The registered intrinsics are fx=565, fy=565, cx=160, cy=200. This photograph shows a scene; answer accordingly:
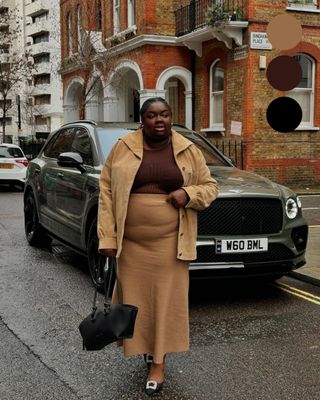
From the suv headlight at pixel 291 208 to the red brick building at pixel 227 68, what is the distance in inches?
441

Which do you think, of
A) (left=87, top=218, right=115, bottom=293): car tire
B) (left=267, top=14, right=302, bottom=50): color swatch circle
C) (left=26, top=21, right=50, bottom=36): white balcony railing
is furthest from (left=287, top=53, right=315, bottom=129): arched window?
(left=26, top=21, right=50, bottom=36): white balcony railing

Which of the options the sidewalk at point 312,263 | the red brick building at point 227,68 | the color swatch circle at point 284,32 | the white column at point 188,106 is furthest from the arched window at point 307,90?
the color swatch circle at point 284,32

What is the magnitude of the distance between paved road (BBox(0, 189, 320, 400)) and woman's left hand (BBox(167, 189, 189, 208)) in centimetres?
121

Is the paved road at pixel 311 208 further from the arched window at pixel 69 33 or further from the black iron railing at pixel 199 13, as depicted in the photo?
the arched window at pixel 69 33

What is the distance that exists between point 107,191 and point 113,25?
824 inches

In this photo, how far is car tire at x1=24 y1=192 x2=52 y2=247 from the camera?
27.3 feet

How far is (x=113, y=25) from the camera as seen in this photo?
23203 mm

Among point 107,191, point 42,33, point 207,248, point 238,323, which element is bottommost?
point 238,323

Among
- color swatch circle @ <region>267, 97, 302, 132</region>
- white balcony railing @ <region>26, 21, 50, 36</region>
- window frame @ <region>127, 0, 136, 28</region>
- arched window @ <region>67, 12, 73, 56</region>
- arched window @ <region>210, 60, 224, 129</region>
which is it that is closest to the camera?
color swatch circle @ <region>267, 97, 302, 132</region>

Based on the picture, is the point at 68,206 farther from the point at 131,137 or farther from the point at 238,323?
the point at 131,137

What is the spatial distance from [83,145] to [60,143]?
1108 millimetres

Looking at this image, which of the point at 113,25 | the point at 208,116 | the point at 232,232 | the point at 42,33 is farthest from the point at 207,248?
the point at 42,33

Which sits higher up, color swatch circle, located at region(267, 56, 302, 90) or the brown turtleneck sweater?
color swatch circle, located at region(267, 56, 302, 90)

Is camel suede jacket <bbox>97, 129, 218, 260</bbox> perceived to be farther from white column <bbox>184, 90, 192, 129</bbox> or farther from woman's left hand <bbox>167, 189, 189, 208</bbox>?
white column <bbox>184, 90, 192, 129</bbox>
